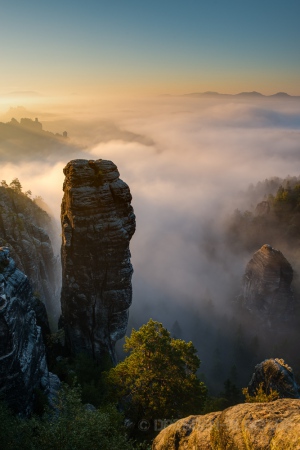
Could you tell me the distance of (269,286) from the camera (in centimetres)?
15200

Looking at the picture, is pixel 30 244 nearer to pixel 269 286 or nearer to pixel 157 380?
pixel 157 380

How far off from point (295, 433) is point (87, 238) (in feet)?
115

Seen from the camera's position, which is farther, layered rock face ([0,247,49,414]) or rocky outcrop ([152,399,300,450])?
layered rock face ([0,247,49,414])

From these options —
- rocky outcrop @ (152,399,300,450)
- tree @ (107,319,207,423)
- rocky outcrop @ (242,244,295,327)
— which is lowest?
rocky outcrop @ (242,244,295,327)

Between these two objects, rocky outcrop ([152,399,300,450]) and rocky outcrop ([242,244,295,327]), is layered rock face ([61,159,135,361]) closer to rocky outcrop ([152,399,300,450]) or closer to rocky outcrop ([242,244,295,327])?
rocky outcrop ([152,399,300,450])

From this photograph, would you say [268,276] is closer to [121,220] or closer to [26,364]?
[121,220]

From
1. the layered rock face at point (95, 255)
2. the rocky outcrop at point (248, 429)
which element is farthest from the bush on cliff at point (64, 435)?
the layered rock face at point (95, 255)

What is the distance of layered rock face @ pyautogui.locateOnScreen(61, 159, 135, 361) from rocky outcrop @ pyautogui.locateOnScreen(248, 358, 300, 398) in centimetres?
2215

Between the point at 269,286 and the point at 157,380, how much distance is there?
13753 cm

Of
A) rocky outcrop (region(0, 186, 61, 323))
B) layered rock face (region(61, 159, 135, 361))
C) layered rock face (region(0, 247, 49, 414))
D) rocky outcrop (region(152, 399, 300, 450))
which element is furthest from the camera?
rocky outcrop (region(0, 186, 61, 323))

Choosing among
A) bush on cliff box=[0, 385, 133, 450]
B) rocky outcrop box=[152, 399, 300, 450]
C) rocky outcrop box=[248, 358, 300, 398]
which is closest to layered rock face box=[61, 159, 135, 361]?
bush on cliff box=[0, 385, 133, 450]

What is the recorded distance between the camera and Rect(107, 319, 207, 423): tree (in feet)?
96.4

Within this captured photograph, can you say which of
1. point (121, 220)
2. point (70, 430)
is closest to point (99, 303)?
A: point (121, 220)

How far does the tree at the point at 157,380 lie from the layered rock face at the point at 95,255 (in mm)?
11747
